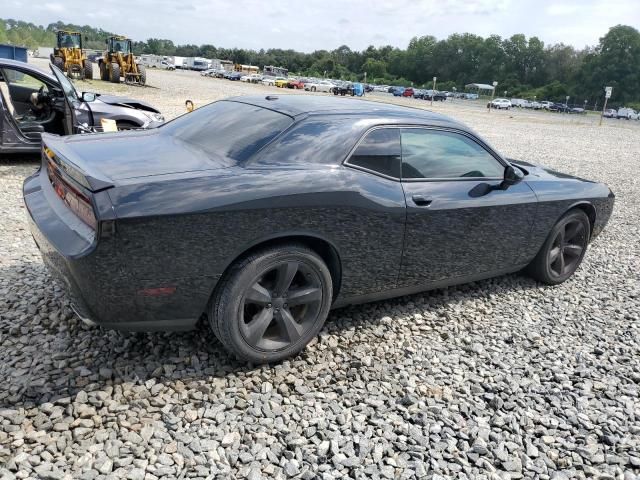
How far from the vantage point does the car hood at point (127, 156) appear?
2.66 m

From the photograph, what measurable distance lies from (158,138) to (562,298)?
140 inches

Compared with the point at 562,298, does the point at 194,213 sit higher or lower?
higher

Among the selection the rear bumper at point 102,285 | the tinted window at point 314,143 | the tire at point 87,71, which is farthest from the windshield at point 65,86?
the tire at point 87,71

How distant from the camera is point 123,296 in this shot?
2521 millimetres

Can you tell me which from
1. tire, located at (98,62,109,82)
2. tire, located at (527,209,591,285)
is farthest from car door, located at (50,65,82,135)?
tire, located at (98,62,109,82)

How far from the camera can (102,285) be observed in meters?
2.47

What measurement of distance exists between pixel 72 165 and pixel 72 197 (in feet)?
0.56

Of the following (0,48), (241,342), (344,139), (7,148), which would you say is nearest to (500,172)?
(344,139)

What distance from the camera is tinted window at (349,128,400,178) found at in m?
3.27

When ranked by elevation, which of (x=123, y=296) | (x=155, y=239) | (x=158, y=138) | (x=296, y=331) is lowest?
(x=296, y=331)

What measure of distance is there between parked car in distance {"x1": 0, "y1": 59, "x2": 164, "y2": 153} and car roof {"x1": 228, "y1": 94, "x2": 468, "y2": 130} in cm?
326

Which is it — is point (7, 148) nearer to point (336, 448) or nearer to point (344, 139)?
point (344, 139)

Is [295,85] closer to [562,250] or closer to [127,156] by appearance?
[562,250]

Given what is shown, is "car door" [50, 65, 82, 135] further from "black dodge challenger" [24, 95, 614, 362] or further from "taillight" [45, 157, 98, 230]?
"taillight" [45, 157, 98, 230]
